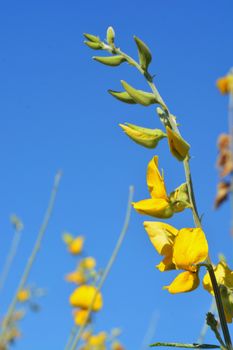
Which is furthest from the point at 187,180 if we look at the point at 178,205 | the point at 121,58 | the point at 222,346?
the point at 121,58

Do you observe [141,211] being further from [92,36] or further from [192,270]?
[92,36]

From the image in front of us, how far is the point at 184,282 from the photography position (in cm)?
98

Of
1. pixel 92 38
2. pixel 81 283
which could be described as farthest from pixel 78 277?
pixel 92 38

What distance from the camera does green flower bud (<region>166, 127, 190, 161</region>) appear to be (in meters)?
0.94

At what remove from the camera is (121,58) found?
122cm

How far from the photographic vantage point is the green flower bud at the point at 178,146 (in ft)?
3.09

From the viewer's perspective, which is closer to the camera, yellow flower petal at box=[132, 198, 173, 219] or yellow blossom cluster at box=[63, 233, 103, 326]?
yellow flower petal at box=[132, 198, 173, 219]

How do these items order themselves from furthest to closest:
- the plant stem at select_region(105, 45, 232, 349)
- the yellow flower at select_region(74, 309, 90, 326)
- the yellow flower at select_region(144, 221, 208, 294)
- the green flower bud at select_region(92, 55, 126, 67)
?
the yellow flower at select_region(74, 309, 90, 326) → the green flower bud at select_region(92, 55, 126, 67) → the yellow flower at select_region(144, 221, 208, 294) → the plant stem at select_region(105, 45, 232, 349)

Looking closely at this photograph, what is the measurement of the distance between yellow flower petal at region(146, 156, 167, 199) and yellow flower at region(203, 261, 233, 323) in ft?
0.50

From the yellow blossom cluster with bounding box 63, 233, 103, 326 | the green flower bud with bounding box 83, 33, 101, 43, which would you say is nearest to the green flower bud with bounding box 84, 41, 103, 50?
the green flower bud with bounding box 83, 33, 101, 43

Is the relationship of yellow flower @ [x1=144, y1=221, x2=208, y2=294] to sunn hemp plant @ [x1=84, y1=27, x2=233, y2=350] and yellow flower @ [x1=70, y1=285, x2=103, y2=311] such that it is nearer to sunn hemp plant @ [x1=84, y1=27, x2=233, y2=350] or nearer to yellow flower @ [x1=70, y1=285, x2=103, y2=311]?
sunn hemp plant @ [x1=84, y1=27, x2=233, y2=350]

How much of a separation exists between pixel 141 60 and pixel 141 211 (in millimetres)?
335

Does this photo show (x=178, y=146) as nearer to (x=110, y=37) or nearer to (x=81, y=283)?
(x=110, y=37)

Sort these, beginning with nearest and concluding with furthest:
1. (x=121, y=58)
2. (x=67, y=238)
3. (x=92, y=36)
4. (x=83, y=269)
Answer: (x=121, y=58) → (x=92, y=36) → (x=83, y=269) → (x=67, y=238)
